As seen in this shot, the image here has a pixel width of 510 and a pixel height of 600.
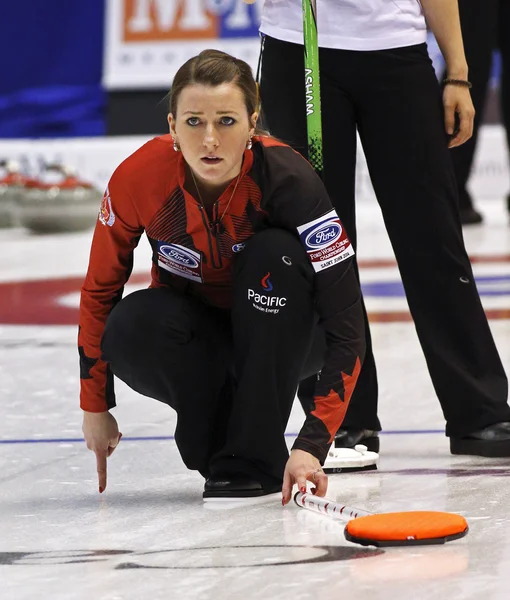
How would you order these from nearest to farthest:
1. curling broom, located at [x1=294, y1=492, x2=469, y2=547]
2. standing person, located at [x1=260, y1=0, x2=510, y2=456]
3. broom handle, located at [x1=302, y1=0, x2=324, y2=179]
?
curling broom, located at [x1=294, y1=492, x2=469, y2=547] < broom handle, located at [x1=302, y1=0, x2=324, y2=179] < standing person, located at [x1=260, y1=0, x2=510, y2=456]

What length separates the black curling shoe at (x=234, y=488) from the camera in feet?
6.73

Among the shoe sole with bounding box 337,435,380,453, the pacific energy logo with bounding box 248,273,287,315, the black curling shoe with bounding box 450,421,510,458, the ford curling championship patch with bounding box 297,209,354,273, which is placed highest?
the ford curling championship patch with bounding box 297,209,354,273

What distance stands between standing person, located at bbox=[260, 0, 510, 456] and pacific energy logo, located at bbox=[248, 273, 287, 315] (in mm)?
374

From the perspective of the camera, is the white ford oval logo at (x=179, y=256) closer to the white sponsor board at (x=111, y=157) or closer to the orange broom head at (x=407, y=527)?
the orange broom head at (x=407, y=527)

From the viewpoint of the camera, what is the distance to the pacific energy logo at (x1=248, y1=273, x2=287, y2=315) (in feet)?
6.63

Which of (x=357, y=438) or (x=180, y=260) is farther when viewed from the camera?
(x=357, y=438)

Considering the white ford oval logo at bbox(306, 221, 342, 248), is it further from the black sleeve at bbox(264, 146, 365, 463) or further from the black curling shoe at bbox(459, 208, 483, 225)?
the black curling shoe at bbox(459, 208, 483, 225)

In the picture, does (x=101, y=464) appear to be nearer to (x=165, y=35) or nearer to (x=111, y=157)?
(x=111, y=157)

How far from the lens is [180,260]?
2.12 m

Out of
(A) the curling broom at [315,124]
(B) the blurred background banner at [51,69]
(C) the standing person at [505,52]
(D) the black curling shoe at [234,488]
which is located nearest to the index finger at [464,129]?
(A) the curling broom at [315,124]

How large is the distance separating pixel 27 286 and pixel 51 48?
343 cm

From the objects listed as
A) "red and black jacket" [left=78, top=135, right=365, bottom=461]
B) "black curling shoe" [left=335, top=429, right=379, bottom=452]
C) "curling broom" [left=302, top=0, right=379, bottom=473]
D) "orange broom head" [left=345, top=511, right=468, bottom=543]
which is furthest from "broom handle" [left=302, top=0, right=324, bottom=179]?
"orange broom head" [left=345, top=511, right=468, bottom=543]

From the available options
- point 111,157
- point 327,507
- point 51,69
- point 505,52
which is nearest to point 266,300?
point 327,507

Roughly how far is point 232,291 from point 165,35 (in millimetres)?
5797
